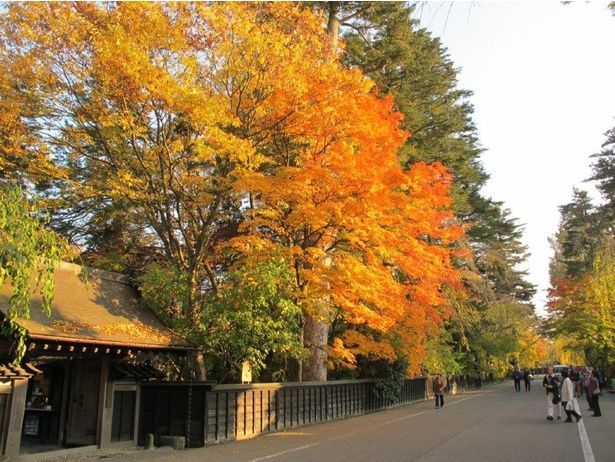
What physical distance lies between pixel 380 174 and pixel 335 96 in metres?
2.75

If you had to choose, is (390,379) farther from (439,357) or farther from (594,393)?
(594,393)

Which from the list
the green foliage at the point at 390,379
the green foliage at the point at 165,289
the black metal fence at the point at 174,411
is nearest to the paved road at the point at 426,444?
the black metal fence at the point at 174,411

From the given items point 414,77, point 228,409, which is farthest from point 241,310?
point 414,77

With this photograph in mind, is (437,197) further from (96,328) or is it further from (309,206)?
(96,328)

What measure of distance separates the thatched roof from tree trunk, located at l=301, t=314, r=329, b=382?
22.8ft

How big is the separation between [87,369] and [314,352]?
9701 millimetres

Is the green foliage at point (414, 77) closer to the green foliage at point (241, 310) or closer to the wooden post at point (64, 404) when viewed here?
the green foliage at point (241, 310)

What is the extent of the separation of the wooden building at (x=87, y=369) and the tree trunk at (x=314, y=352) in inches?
282

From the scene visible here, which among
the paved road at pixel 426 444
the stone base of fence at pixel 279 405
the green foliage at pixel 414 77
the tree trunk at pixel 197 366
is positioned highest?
the green foliage at pixel 414 77

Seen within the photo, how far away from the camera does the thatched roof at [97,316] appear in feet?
35.3

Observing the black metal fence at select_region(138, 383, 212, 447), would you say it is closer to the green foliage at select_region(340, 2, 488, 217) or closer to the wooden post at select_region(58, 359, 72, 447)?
the wooden post at select_region(58, 359, 72, 447)

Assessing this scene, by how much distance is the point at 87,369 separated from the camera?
1272cm

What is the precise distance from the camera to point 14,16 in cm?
1313

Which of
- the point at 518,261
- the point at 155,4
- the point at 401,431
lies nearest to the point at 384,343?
the point at 401,431
